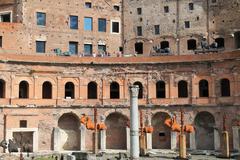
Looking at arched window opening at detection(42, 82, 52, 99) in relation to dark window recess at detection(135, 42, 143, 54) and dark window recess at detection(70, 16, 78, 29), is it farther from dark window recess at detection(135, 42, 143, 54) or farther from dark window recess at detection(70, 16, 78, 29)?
dark window recess at detection(135, 42, 143, 54)

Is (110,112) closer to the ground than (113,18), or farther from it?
closer to the ground

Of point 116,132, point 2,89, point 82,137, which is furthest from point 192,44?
point 2,89

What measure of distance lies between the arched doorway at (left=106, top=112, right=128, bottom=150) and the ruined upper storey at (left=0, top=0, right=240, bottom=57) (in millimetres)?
8385

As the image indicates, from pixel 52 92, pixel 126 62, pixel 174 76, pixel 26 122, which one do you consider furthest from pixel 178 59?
pixel 26 122

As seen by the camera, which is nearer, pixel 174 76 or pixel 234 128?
pixel 234 128

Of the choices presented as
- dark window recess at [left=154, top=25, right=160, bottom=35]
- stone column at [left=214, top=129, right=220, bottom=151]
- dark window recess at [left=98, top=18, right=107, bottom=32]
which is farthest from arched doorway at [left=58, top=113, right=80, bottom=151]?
dark window recess at [left=154, top=25, right=160, bottom=35]

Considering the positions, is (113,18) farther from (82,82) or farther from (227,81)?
(227,81)

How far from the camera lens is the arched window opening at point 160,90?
173ft

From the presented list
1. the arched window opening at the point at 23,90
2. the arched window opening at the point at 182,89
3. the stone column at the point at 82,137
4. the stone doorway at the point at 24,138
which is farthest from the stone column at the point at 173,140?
the arched window opening at the point at 23,90

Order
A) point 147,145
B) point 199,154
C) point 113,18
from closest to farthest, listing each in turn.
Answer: point 199,154
point 147,145
point 113,18

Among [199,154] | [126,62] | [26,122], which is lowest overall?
[199,154]

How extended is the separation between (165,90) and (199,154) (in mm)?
8865

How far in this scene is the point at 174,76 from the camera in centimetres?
5194

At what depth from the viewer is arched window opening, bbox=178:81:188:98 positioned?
5225cm
